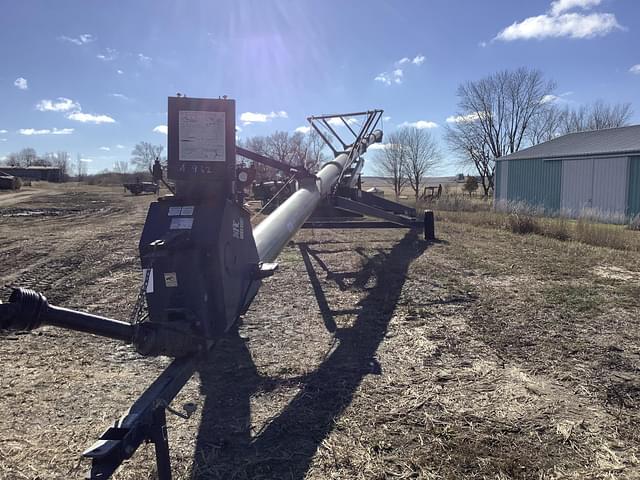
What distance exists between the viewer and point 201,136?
2830 millimetres

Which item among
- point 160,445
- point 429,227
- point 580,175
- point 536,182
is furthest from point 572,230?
point 536,182

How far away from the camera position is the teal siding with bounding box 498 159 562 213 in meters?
24.1

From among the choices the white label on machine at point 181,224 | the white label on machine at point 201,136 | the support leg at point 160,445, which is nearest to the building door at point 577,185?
the white label on machine at point 201,136

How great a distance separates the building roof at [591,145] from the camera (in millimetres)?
21031

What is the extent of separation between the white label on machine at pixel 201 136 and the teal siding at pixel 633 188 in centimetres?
2098

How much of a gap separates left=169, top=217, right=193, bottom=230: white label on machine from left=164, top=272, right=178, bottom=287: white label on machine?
26 cm

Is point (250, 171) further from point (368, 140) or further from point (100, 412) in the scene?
point (368, 140)

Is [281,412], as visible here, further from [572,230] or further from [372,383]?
[572,230]

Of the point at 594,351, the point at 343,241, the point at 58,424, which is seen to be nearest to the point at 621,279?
the point at 594,351

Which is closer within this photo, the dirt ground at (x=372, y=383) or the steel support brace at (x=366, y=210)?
the dirt ground at (x=372, y=383)

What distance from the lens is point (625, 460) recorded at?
7.68ft

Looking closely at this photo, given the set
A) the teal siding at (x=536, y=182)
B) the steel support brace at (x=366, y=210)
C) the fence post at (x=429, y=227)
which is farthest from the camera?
the teal siding at (x=536, y=182)

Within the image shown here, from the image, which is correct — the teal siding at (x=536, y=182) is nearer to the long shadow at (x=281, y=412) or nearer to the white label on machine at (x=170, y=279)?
the long shadow at (x=281, y=412)

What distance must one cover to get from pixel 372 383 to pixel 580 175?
2298cm
